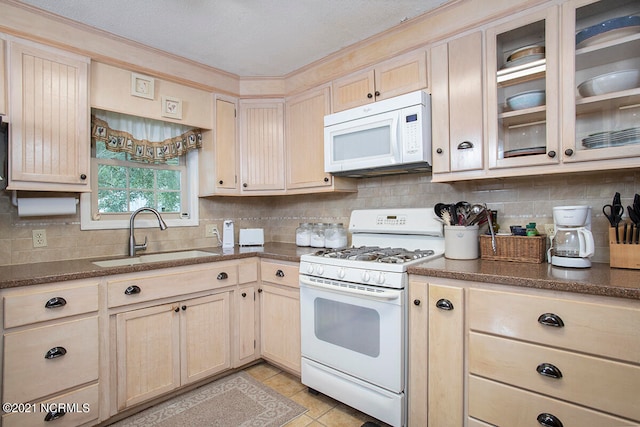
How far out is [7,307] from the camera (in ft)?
4.76

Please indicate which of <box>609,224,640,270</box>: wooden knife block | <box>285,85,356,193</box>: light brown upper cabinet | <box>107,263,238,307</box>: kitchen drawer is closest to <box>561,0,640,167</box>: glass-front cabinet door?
<box>609,224,640,270</box>: wooden knife block

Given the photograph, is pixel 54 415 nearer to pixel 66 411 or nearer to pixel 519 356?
pixel 66 411

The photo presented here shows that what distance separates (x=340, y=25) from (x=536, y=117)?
49.0 inches

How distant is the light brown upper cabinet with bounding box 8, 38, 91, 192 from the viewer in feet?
5.67

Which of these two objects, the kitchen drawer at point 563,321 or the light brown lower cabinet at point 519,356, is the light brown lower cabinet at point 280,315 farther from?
the kitchen drawer at point 563,321

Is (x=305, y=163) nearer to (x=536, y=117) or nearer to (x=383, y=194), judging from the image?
(x=383, y=194)

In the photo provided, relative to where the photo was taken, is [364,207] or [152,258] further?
[364,207]

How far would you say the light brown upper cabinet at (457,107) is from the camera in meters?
1.73

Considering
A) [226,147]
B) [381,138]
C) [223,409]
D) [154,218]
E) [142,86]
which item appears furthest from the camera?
[226,147]

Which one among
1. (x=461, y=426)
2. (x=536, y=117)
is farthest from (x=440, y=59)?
(x=461, y=426)

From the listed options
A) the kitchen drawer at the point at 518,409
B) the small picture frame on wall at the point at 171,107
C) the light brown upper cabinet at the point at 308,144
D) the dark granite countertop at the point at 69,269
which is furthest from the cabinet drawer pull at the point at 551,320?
the small picture frame on wall at the point at 171,107

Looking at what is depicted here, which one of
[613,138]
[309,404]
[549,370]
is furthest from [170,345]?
[613,138]

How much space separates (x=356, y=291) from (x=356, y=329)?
0.23 metres

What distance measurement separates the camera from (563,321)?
121 centimetres
